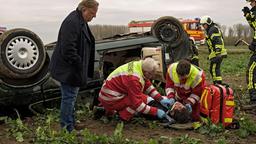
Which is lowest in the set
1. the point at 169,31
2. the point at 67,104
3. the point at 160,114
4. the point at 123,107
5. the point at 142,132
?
the point at 142,132

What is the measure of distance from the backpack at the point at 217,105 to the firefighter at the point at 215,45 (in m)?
3.43

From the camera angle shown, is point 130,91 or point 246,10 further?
point 246,10

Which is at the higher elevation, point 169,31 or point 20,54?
point 169,31

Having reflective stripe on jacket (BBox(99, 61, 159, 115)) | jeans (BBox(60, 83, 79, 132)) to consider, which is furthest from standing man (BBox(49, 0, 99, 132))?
reflective stripe on jacket (BBox(99, 61, 159, 115))

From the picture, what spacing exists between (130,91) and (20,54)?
4.98ft

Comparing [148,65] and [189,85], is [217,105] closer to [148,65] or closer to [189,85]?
[189,85]

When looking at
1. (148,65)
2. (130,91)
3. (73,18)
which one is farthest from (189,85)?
(73,18)

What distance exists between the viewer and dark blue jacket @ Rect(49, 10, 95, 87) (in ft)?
15.3

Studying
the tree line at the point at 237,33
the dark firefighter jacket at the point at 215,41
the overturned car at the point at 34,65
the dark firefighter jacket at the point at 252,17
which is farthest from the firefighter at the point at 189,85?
the tree line at the point at 237,33

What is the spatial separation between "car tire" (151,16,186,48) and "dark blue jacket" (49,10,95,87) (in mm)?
2653

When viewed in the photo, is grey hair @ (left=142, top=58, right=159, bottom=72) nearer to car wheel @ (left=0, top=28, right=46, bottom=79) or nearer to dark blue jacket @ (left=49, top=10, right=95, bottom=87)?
dark blue jacket @ (left=49, top=10, right=95, bottom=87)

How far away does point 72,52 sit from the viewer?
183 inches

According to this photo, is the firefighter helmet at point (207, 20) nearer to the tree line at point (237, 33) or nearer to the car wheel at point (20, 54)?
the car wheel at point (20, 54)

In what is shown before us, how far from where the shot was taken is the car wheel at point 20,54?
5504 mm
